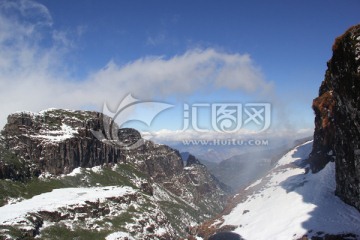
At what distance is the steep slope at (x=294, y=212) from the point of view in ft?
334

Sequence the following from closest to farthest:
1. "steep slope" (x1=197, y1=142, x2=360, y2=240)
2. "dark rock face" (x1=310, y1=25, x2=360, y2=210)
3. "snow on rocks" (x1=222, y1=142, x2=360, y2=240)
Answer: "dark rock face" (x1=310, y1=25, x2=360, y2=210) → "steep slope" (x1=197, y1=142, x2=360, y2=240) → "snow on rocks" (x1=222, y1=142, x2=360, y2=240)

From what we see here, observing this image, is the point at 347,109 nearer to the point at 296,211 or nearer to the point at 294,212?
the point at 296,211

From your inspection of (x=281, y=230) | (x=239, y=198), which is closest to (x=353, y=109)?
(x=281, y=230)

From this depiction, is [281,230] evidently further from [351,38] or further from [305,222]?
[351,38]

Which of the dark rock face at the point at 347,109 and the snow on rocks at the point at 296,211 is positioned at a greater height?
the dark rock face at the point at 347,109

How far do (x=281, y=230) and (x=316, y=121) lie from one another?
6802 cm

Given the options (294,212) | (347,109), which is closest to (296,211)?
(294,212)

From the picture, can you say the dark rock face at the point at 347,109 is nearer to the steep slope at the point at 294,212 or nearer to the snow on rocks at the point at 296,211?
the snow on rocks at the point at 296,211

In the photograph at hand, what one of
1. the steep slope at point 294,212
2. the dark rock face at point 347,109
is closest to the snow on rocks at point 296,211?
the steep slope at point 294,212

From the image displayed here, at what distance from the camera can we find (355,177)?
315 ft

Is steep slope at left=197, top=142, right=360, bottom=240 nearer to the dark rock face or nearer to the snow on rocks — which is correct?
the snow on rocks

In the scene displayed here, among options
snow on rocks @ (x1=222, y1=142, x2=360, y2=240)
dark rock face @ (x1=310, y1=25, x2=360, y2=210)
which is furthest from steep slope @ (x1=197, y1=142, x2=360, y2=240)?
dark rock face @ (x1=310, y1=25, x2=360, y2=210)

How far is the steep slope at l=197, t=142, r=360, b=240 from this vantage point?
10174 cm

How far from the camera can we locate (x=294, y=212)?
118 metres
